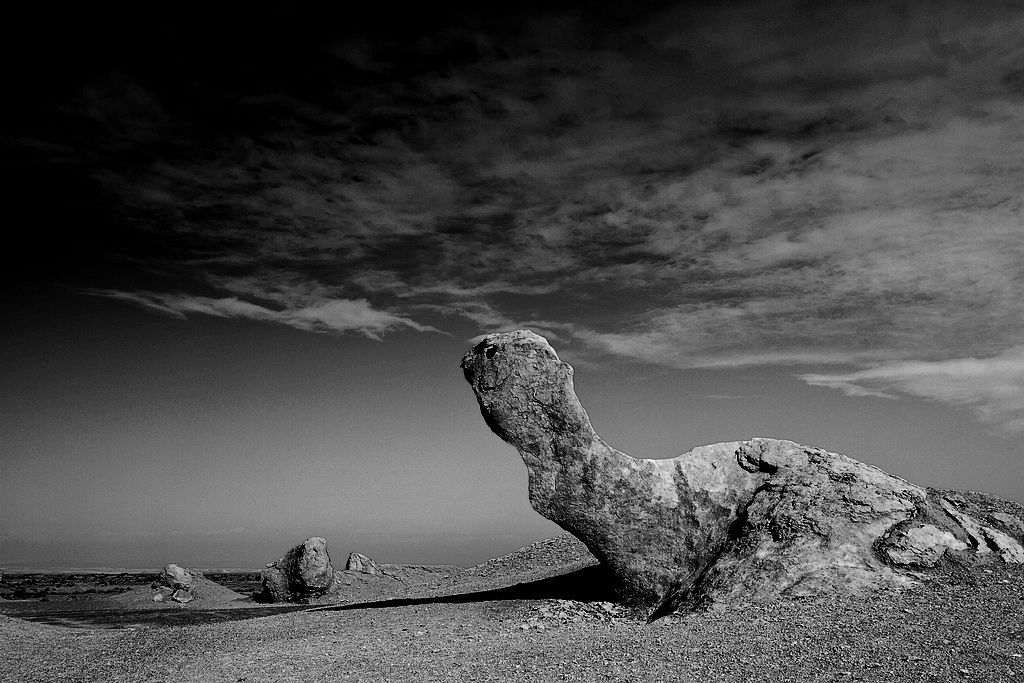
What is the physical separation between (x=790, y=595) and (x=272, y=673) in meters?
10.4

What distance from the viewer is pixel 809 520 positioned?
16266mm

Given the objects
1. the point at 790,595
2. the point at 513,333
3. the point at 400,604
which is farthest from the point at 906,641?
the point at 400,604

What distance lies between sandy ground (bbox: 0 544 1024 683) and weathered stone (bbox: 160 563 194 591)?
16.3 m

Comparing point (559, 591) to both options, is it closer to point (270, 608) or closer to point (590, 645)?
point (590, 645)

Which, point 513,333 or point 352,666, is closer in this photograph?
point 352,666

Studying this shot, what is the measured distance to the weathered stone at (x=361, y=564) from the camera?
35.2 meters

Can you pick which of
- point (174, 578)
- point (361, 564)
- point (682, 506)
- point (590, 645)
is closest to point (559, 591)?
point (682, 506)

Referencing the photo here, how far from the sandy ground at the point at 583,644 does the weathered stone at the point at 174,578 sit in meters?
16.3

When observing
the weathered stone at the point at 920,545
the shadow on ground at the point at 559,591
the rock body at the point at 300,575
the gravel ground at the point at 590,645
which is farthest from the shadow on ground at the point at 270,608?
the weathered stone at the point at 920,545

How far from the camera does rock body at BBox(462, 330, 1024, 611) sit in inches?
627

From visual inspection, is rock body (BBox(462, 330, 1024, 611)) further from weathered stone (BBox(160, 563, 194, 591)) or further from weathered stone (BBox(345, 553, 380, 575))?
weathered stone (BBox(160, 563, 194, 591))

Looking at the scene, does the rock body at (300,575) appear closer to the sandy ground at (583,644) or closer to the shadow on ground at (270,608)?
the shadow on ground at (270,608)

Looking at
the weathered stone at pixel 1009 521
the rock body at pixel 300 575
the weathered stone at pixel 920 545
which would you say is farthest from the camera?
the rock body at pixel 300 575

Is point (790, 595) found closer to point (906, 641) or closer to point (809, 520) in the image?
point (809, 520)
